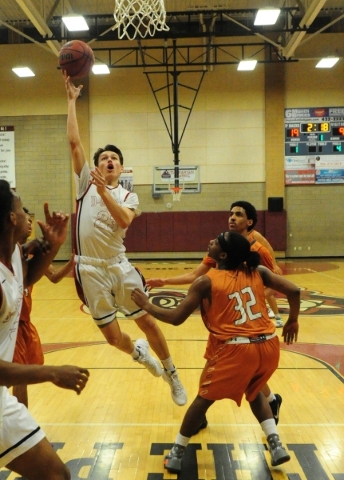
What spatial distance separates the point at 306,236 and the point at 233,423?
43.3 feet

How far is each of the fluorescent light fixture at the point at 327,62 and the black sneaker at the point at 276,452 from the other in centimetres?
1330

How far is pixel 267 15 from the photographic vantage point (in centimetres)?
1107

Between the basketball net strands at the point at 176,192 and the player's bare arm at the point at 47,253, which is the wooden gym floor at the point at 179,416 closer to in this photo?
the player's bare arm at the point at 47,253

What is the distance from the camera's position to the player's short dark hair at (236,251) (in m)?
3.01

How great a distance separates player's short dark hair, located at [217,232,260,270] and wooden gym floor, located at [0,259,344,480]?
122 cm

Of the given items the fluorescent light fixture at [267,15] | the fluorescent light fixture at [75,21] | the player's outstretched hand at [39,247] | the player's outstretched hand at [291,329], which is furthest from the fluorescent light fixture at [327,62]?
the player's outstretched hand at [39,247]

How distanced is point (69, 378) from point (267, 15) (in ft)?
35.9

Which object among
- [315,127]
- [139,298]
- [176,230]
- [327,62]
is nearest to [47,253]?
[139,298]

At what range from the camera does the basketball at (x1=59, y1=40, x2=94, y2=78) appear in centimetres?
449

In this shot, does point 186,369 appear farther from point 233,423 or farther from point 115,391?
point 233,423

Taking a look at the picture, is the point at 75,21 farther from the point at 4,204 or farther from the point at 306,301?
the point at 4,204

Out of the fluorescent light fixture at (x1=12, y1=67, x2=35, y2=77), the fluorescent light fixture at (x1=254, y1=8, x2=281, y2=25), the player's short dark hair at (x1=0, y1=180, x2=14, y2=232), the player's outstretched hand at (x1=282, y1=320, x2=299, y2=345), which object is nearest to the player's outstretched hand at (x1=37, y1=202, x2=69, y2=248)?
the player's short dark hair at (x1=0, y1=180, x2=14, y2=232)

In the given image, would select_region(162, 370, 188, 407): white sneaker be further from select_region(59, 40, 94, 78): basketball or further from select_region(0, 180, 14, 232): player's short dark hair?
select_region(59, 40, 94, 78): basketball

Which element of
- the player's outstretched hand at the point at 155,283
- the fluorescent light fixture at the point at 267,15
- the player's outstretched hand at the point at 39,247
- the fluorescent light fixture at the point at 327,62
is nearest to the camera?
the player's outstretched hand at the point at 39,247
